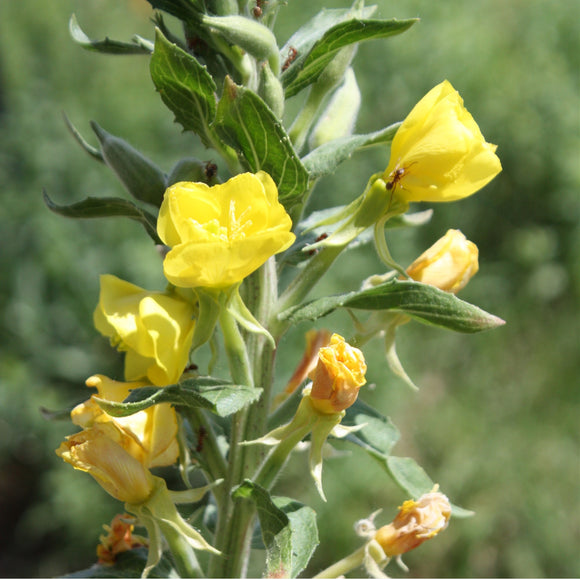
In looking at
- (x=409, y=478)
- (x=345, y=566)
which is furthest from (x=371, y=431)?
(x=345, y=566)

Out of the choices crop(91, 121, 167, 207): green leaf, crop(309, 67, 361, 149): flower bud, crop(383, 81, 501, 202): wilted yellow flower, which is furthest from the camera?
crop(309, 67, 361, 149): flower bud

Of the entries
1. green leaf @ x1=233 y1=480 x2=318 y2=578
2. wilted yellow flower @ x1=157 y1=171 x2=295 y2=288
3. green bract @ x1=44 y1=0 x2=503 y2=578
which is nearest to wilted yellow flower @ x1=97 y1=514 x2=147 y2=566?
green bract @ x1=44 y1=0 x2=503 y2=578

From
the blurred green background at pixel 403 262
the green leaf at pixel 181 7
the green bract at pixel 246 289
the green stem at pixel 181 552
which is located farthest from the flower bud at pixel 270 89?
the blurred green background at pixel 403 262

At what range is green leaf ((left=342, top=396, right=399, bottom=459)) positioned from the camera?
1128 millimetres

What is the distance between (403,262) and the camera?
4680 millimetres

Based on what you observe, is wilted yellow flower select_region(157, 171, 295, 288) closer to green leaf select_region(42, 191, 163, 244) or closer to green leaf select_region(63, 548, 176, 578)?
green leaf select_region(42, 191, 163, 244)

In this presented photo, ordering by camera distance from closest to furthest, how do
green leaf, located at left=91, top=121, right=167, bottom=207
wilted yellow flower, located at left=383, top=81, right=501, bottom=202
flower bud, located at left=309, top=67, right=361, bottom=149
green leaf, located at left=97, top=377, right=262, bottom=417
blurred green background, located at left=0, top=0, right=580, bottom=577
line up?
green leaf, located at left=97, top=377, right=262, bottom=417
wilted yellow flower, located at left=383, top=81, right=501, bottom=202
green leaf, located at left=91, top=121, right=167, bottom=207
flower bud, located at left=309, top=67, right=361, bottom=149
blurred green background, located at left=0, top=0, right=580, bottom=577

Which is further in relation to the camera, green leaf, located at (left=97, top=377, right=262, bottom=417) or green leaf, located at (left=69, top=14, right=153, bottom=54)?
green leaf, located at (left=69, top=14, right=153, bottom=54)

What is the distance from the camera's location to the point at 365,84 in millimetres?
5320

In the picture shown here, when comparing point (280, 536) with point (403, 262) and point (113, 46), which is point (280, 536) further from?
point (403, 262)

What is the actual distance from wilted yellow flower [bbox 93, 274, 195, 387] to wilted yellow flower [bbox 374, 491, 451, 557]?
40 centimetres

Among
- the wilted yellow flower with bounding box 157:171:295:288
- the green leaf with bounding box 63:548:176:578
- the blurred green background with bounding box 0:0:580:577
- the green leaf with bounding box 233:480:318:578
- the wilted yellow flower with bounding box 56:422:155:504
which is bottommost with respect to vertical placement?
the blurred green background with bounding box 0:0:580:577

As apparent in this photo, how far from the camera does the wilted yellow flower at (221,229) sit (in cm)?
83

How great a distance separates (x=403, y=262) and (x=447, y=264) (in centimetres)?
362
